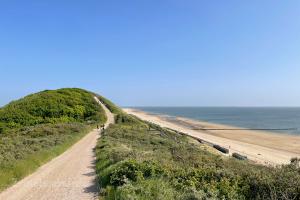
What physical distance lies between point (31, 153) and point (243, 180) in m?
13.8

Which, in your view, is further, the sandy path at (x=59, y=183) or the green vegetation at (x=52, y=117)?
the green vegetation at (x=52, y=117)

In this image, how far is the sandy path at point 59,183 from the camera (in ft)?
42.0

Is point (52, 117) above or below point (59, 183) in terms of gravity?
above

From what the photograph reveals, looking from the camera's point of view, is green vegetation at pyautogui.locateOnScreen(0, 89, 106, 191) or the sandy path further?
green vegetation at pyautogui.locateOnScreen(0, 89, 106, 191)

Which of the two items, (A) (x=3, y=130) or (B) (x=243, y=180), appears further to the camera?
(A) (x=3, y=130)

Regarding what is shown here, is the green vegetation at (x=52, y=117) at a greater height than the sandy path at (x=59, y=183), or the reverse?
the green vegetation at (x=52, y=117)

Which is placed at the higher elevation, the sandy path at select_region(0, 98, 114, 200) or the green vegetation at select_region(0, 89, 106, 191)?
the green vegetation at select_region(0, 89, 106, 191)

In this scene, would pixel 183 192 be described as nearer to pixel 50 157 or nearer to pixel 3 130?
pixel 50 157

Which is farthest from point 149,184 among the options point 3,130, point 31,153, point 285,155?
point 3,130

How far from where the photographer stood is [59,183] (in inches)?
586

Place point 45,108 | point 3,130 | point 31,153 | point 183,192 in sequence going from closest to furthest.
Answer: point 183,192, point 31,153, point 3,130, point 45,108

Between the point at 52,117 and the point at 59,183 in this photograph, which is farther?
the point at 52,117

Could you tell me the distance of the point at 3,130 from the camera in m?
55.4

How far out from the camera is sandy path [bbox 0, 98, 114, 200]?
1279 centimetres
